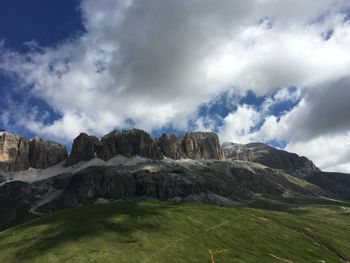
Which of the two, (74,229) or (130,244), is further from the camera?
(74,229)

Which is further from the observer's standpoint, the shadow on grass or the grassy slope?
the shadow on grass

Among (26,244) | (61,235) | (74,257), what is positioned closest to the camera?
(74,257)

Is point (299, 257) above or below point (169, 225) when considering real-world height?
below

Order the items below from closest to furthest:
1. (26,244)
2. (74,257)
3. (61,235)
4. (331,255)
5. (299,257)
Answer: (74,257)
(26,244)
(61,235)
(299,257)
(331,255)

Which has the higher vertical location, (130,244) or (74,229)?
(74,229)

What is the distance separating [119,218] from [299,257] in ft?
276

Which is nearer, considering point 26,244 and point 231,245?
point 26,244

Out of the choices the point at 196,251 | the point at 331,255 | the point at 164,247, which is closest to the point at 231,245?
the point at 196,251

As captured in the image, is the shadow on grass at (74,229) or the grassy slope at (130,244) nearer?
the grassy slope at (130,244)

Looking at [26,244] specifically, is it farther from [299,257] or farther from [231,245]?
[299,257]

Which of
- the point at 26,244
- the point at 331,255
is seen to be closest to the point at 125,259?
the point at 26,244

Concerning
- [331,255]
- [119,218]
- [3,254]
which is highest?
[119,218]

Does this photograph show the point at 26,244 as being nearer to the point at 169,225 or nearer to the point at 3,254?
the point at 3,254

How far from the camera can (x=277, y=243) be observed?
198m
